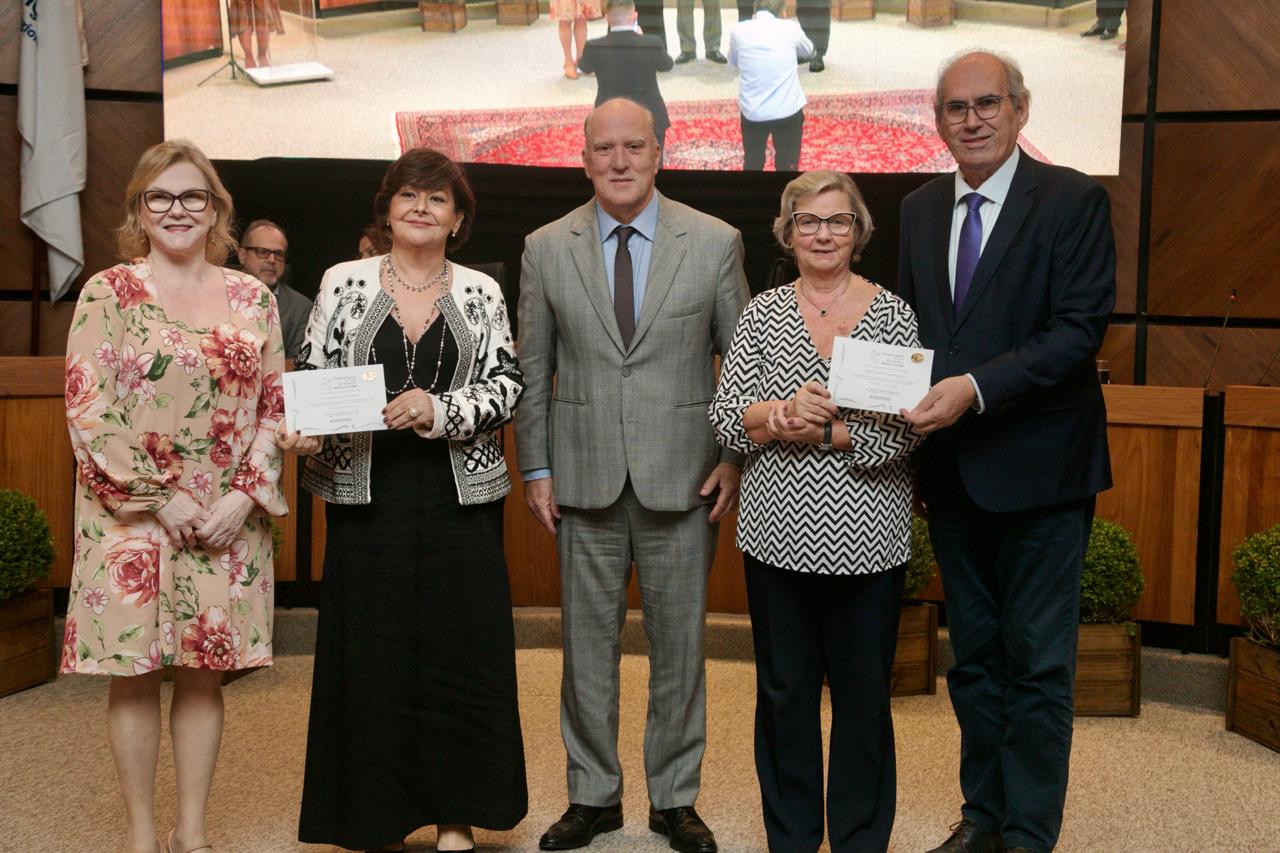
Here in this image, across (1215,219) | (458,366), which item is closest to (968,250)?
(458,366)

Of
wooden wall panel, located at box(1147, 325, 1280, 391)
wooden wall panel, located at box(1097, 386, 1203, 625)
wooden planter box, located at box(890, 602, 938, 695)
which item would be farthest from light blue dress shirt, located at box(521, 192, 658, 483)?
wooden wall panel, located at box(1147, 325, 1280, 391)

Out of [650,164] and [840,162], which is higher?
[840,162]

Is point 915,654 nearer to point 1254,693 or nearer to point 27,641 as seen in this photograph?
point 1254,693

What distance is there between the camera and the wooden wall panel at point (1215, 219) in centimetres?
507

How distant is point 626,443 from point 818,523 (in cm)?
58

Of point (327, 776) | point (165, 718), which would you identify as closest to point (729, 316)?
point (327, 776)

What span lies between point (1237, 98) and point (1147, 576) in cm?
221

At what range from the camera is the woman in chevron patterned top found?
2.48 meters

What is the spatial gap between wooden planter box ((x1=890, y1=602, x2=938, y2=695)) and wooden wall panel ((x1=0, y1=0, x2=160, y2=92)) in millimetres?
4114

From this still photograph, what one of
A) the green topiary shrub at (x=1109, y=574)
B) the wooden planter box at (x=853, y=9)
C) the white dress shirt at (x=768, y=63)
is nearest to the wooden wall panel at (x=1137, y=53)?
the wooden planter box at (x=853, y=9)

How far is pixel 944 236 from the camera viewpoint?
2662mm

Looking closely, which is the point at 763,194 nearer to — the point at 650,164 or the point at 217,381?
the point at 650,164

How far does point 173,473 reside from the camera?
2500mm

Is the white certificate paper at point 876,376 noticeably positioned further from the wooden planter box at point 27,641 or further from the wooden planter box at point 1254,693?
the wooden planter box at point 27,641
